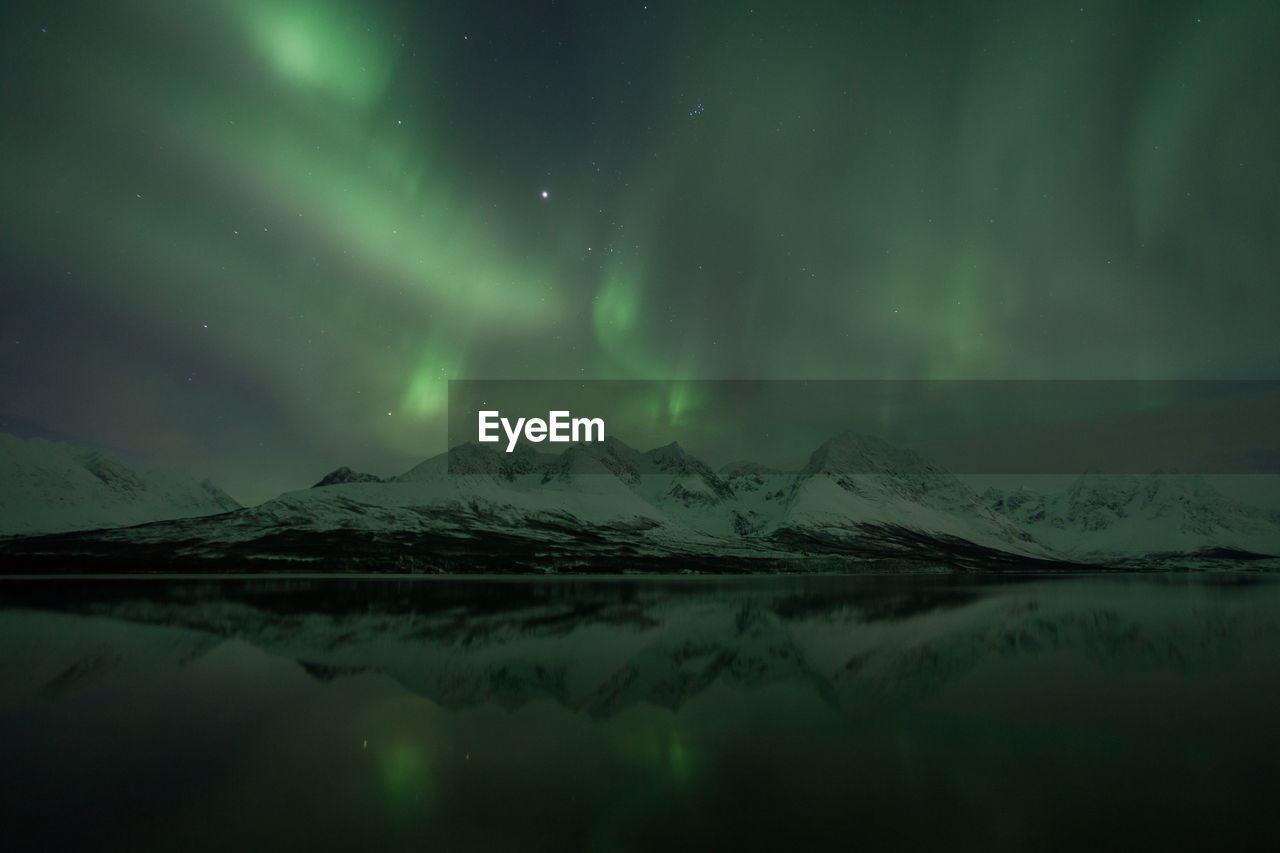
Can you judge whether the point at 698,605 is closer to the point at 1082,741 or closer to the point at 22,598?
the point at 1082,741

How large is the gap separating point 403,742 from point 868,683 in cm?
2007

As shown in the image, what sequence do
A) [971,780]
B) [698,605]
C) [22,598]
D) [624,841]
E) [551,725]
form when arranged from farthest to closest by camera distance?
[22,598]
[698,605]
[551,725]
[971,780]
[624,841]

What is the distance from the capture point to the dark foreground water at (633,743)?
49.1ft

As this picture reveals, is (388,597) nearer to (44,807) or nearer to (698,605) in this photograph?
(698,605)

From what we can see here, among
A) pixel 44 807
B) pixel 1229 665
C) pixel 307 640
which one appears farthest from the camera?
pixel 307 640

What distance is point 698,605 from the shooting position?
79250mm

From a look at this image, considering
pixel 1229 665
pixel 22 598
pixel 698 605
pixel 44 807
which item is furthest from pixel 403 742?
pixel 22 598

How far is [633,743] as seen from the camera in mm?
21453

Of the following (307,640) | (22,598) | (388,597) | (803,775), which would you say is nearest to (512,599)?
(388,597)

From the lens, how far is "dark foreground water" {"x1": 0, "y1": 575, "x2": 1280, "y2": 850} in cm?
1497

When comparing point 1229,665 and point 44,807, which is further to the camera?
point 1229,665

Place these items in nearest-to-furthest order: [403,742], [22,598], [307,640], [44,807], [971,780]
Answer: [44,807] < [971,780] < [403,742] < [307,640] < [22,598]

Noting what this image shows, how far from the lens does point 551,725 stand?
23.6 m

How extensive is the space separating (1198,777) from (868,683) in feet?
43.9
